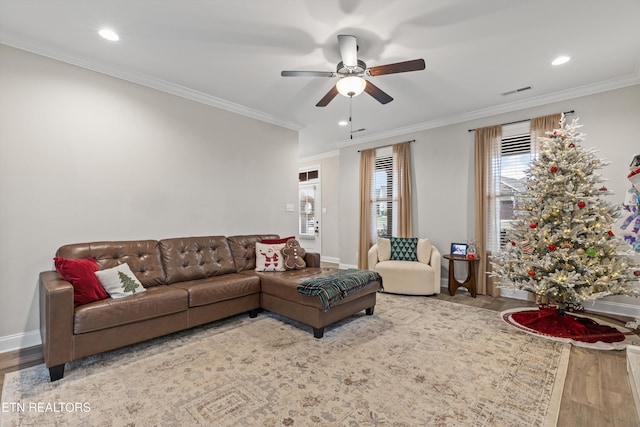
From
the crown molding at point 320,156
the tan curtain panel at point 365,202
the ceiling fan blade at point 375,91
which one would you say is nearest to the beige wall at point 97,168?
the ceiling fan blade at point 375,91

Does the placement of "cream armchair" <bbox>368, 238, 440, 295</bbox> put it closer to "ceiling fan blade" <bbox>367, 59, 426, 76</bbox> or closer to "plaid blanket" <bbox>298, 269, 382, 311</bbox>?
"plaid blanket" <bbox>298, 269, 382, 311</bbox>

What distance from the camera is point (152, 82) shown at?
11.6 ft

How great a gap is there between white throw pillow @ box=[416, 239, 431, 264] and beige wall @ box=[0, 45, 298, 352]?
2.82 m

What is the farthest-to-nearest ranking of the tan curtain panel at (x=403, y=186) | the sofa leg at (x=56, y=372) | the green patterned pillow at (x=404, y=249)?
the tan curtain panel at (x=403, y=186) < the green patterned pillow at (x=404, y=249) < the sofa leg at (x=56, y=372)

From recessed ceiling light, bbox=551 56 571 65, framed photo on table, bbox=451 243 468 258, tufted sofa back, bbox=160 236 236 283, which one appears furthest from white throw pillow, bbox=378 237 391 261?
recessed ceiling light, bbox=551 56 571 65

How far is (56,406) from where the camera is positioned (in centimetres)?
186

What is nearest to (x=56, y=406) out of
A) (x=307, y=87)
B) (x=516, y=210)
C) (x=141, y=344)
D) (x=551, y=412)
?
(x=141, y=344)

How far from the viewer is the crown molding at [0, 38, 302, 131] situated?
2.79 metres

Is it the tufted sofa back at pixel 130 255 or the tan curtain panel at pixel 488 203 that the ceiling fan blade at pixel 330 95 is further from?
the tan curtain panel at pixel 488 203

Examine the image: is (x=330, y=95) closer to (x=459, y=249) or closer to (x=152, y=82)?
(x=152, y=82)

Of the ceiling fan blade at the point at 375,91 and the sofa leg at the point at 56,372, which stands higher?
the ceiling fan blade at the point at 375,91

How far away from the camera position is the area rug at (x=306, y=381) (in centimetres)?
176

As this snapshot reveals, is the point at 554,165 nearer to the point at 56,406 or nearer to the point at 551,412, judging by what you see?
the point at 551,412

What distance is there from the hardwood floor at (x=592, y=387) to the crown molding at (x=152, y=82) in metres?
2.84
